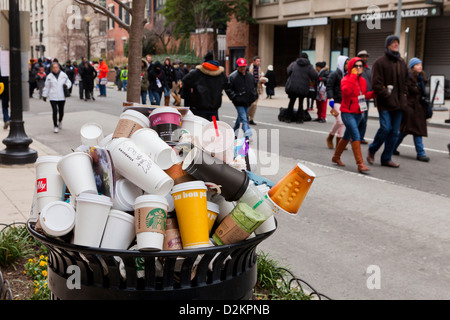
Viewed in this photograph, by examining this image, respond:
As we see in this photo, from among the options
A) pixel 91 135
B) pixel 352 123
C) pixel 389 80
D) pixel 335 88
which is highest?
pixel 389 80

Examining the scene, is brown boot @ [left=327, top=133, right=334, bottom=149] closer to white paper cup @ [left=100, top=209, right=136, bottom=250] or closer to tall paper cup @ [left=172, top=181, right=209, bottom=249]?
tall paper cup @ [left=172, top=181, right=209, bottom=249]

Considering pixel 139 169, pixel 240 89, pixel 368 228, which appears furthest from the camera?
pixel 240 89

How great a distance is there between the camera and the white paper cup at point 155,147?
86.8 inches

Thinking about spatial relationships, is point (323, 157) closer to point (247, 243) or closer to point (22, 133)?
point (22, 133)

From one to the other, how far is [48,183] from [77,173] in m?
0.22

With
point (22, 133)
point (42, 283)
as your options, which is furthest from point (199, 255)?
point (22, 133)

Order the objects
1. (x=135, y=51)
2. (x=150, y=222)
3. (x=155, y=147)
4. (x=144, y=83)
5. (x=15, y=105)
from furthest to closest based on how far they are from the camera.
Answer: (x=144, y=83) < (x=15, y=105) < (x=135, y=51) < (x=155, y=147) < (x=150, y=222)

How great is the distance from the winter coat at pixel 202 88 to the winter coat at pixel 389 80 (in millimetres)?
2487

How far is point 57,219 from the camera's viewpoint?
2.01 metres

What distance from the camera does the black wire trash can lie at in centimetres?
197

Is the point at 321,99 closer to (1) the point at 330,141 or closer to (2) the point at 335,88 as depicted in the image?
(2) the point at 335,88

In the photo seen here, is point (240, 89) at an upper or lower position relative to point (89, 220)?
upper

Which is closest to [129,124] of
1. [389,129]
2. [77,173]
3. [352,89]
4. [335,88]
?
[77,173]
